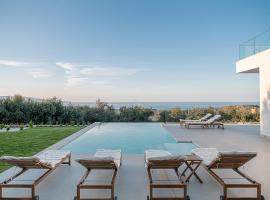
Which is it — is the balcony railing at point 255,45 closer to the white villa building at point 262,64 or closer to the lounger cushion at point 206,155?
the white villa building at point 262,64

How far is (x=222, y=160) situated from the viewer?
4793mm

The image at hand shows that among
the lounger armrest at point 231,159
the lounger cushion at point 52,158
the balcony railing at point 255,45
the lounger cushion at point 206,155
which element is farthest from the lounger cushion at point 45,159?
the balcony railing at point 255,45

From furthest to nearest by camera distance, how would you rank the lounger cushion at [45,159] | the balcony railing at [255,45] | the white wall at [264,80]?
the balcony railing at [255,45], the white wall at [264,80], the lounger cushion at [45,159]

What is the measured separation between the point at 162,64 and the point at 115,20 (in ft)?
19.6

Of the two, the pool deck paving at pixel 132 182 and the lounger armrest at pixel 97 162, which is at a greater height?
the lounger armrest at pixel 97 162

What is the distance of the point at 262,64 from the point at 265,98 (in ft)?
4.53

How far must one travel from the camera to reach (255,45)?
12359 mm

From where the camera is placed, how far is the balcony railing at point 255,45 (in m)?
11.8

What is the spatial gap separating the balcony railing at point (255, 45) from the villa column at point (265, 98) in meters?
0.91

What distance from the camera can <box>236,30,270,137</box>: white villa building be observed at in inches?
448

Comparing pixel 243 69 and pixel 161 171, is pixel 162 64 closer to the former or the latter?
pixel 243 69

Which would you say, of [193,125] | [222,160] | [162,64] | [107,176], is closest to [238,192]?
[222,160]

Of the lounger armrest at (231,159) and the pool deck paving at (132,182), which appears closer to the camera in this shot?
the pool deck paving at (132,182)

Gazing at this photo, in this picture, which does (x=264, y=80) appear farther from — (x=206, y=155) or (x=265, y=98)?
(x=206, y=155)
